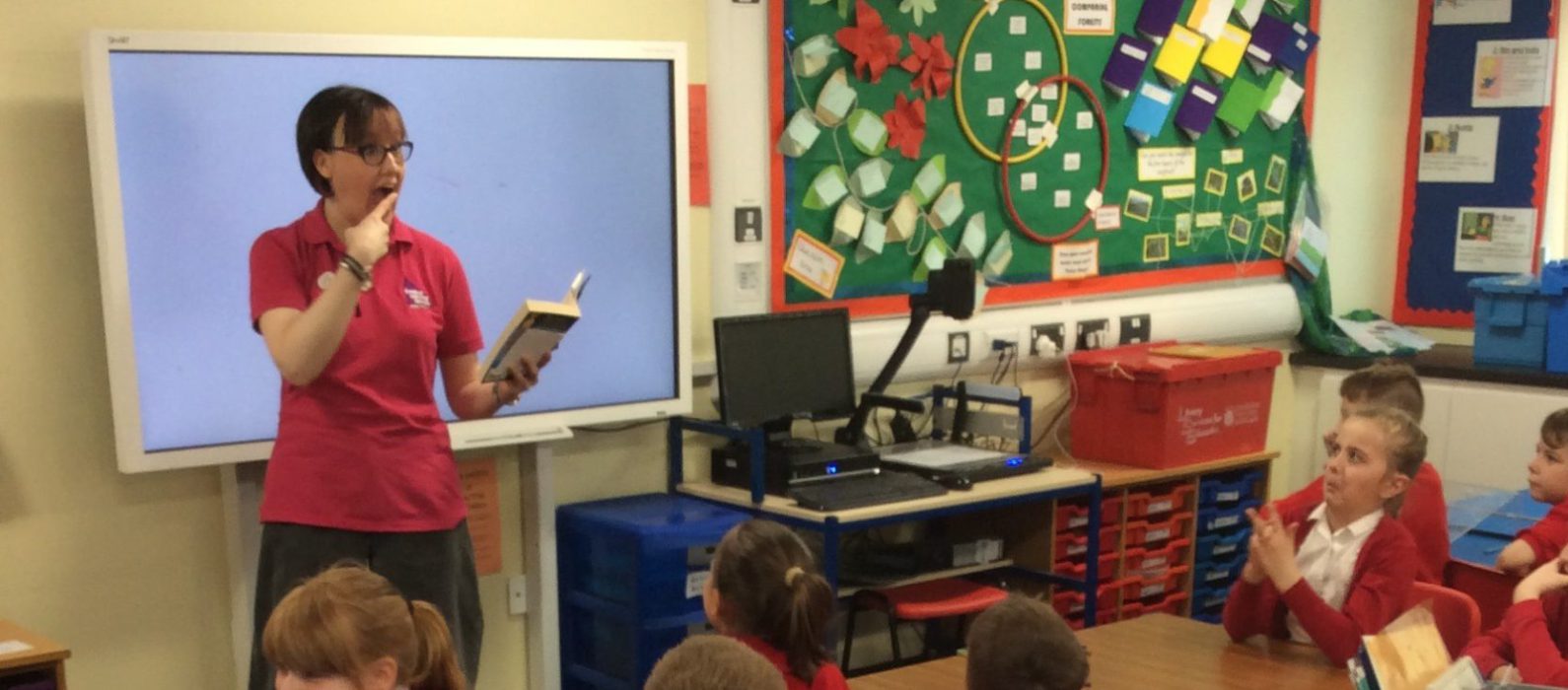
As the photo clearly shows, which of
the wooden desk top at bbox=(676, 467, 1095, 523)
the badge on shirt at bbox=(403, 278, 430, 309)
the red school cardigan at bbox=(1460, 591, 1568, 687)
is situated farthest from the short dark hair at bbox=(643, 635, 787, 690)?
the wooden desk top at bbox=(676, 467, 1095, 523)

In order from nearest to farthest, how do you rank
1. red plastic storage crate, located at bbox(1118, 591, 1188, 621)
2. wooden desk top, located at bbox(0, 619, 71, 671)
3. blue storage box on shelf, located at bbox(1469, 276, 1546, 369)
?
wooden desk top, located at bbox(0, 619, 71, 671)
red plastic storage crate, located at bbox(1118, 591, 1188, 621)
blue storage box on shelf, located at bbox(1469, 276, 1546, 369)

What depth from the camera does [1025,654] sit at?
6.45 ft

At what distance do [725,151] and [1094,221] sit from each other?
4.65 ft

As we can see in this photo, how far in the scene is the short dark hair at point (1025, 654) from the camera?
1.96 metres

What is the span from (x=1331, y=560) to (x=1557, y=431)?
543mm

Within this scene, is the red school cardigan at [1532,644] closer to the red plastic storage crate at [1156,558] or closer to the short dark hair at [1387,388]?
the short dark hair at [1387,388]

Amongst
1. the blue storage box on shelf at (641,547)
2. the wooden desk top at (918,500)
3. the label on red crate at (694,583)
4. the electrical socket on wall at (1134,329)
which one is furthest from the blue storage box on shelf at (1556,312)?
the label on red crate at (694,583)

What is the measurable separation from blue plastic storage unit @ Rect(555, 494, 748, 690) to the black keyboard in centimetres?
18

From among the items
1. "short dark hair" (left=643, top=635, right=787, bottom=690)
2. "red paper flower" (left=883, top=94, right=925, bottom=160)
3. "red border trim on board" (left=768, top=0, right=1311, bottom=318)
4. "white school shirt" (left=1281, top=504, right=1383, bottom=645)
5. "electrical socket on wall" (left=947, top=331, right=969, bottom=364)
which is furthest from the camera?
"electrical socket on wall" (left=947, top=331, right=969, bottom=364)

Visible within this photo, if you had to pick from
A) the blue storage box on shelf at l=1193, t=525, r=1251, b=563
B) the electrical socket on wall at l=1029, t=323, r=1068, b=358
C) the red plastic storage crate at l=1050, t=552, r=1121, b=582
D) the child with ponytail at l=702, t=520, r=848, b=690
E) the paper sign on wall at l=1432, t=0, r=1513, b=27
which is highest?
the paper sign on wall at l=1432, t=0, r=1513, b=27

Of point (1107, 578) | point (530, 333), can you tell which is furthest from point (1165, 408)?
point (530, 333)

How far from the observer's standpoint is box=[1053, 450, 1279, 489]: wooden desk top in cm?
440

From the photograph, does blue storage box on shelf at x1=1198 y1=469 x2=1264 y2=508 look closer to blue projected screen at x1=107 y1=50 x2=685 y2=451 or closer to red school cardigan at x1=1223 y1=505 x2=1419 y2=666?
blue projected screen at x1=107 y1=50 x2=685 y2=451

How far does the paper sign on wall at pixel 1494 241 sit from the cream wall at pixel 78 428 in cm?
380
